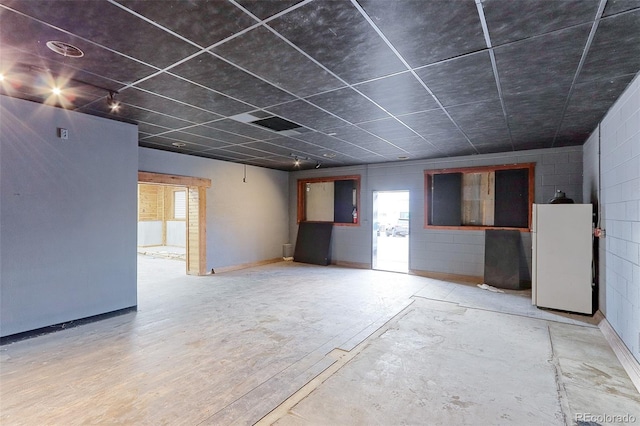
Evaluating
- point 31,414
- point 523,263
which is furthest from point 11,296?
point 523,263

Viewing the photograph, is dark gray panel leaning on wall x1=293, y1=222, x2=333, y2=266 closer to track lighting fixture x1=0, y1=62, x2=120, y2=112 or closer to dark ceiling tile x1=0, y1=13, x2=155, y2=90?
track lighting fixture x1=0, y1=62, x2=120, y2=112

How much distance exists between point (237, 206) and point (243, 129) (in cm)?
339

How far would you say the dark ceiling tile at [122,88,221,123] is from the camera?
324 centimetres

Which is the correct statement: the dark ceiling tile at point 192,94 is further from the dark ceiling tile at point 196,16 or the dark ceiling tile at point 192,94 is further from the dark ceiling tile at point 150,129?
the dark ceiling tile at point 150,129

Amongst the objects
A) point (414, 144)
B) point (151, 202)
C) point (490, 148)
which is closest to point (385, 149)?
point (414, 144)

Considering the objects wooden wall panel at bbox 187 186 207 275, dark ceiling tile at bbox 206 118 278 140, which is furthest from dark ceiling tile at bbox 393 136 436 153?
wooden wall panel at bbox 187 186 207 275

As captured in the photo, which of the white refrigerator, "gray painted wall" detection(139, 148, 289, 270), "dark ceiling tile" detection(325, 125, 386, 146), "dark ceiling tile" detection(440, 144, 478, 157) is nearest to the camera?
the white refrigerator

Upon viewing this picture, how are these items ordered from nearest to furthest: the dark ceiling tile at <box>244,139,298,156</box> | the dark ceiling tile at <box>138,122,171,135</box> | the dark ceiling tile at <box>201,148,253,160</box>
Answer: the dark ceiling tile at <box>138,122,171,135</box> < the dark ceiling tile at <box>244,139,298,156</box> < the dark ceiling tile at <box>201,148,253,160</box>

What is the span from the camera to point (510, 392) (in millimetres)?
2371

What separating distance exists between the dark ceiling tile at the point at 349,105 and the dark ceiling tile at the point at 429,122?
14.9 inches

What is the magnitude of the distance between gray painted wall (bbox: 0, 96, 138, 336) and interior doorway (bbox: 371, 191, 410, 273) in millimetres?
5240

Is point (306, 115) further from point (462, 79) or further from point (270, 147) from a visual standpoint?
point (270, 147)

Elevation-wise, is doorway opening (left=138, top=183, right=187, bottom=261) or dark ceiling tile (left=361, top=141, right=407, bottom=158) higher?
dark ceiling tile (left=361, top=141, right=407, bottom=158)

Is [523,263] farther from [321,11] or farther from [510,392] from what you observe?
[321,11]
